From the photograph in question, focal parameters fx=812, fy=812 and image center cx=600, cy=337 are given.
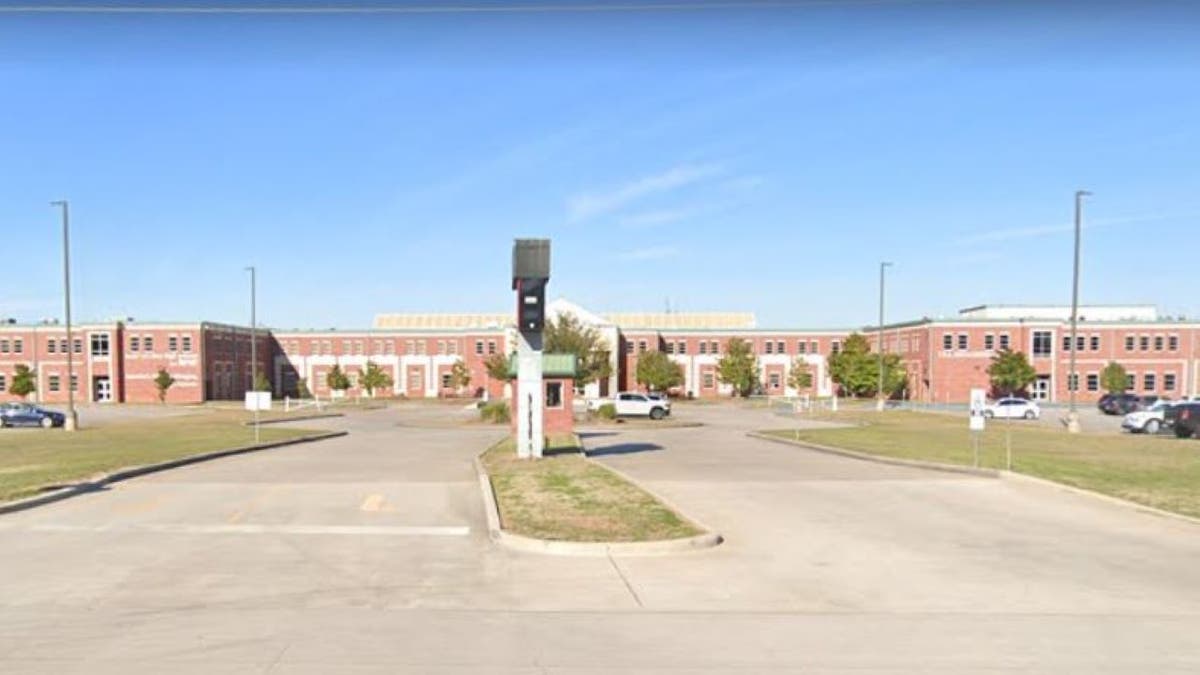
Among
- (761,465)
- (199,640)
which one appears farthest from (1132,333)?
(199,640)

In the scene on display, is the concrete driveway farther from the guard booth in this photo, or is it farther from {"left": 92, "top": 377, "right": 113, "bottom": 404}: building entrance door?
{"left": 92, "top": 377, "right": 113, "bottom": 404}: building entrance door

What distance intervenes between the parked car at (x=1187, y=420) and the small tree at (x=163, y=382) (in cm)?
7810

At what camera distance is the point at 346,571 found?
29.8 ft

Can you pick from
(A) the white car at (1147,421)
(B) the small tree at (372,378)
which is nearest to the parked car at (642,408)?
(A) the white car at (1147,421)

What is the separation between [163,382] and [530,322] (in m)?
67.5

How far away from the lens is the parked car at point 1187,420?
31.9 m

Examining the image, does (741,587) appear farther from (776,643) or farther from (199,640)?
(199,640)

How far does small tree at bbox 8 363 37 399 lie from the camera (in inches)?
3007

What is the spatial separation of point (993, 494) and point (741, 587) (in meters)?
9.46

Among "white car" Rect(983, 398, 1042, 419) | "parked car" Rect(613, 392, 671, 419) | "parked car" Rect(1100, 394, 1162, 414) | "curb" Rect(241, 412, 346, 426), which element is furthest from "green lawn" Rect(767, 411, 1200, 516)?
"curb" Rect(241, 412, 346, 426)

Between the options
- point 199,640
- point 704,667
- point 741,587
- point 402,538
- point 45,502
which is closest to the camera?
point 704,667

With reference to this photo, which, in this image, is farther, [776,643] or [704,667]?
[776,643]

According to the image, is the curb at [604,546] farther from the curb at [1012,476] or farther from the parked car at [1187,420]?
the parked car at [1187,420]

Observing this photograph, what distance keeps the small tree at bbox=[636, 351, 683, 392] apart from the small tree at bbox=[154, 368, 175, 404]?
44.8 meters
